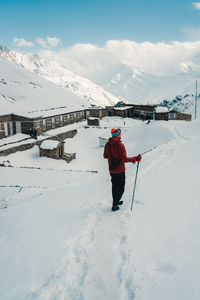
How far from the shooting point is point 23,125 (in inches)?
1221

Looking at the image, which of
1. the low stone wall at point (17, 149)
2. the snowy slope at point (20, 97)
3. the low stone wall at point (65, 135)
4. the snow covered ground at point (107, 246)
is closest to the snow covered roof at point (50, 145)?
the low stone wall at point (17, 149)

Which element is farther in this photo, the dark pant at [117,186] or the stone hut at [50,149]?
the stone hut at [50,149]

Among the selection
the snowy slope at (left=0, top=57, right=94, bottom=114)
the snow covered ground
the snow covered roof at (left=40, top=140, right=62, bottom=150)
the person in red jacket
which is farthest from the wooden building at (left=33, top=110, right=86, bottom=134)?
the person in red jacket

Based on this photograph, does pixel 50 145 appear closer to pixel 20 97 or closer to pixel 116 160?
pixel 116 160

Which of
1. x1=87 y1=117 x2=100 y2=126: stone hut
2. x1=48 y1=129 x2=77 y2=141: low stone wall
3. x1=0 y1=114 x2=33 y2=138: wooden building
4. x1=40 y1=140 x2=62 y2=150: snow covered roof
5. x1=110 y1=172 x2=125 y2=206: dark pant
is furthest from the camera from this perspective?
x1=87 y1=117 x2=100 y2=126: stone hut

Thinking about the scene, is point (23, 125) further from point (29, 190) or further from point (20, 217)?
point (20, 217)

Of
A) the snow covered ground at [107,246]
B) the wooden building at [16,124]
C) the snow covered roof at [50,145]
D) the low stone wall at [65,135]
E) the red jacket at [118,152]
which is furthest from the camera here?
the low stone wall at [65,135]

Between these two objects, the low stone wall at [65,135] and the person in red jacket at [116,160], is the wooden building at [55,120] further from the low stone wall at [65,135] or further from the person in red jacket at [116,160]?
the person in red jacket at [116,160]

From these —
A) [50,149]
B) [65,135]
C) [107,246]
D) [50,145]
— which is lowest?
[50,149]

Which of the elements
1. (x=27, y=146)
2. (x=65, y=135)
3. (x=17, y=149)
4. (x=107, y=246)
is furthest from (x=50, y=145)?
(x=107, y=246)

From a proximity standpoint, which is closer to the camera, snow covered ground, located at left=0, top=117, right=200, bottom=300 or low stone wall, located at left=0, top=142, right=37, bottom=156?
snow covered ground, located at left=0, top=117, right=200, bottom=300

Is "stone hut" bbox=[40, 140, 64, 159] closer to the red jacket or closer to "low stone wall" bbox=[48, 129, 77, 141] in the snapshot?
"low stone wall" bbox=[48, 129, 77, 141]

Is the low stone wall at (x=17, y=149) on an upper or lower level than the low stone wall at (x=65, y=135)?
lower

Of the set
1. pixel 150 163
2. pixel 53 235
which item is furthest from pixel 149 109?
pixel 53 235
